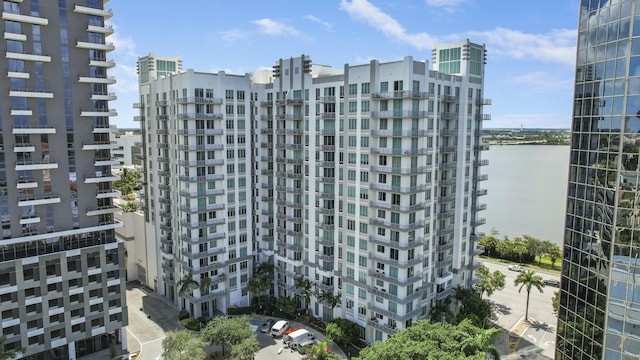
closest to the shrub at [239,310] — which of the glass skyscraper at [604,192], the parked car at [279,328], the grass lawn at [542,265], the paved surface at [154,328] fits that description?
the paved surface at [154,328]

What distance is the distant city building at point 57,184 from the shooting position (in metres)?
44.9

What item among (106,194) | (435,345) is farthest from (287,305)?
(106,194)

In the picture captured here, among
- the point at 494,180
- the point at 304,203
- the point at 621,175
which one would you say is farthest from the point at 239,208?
the point at 494,180

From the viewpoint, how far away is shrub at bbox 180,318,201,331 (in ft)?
190

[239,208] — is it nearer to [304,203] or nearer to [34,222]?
[304,203]

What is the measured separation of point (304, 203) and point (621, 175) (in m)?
38.8

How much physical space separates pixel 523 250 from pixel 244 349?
2540 inches

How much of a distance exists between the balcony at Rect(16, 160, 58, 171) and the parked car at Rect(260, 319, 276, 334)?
33.2 meters

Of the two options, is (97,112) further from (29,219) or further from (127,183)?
(127,183)

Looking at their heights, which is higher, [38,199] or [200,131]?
[200,131]

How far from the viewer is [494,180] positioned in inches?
6786

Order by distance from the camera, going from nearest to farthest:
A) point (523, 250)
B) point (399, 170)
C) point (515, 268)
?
point (399, 170) < point (515, 268) < point (523, 250)

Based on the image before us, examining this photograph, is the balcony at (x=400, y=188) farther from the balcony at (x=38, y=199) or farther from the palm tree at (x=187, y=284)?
the balcony at (x=38, y=199)

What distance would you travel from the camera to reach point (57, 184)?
4769 cm
